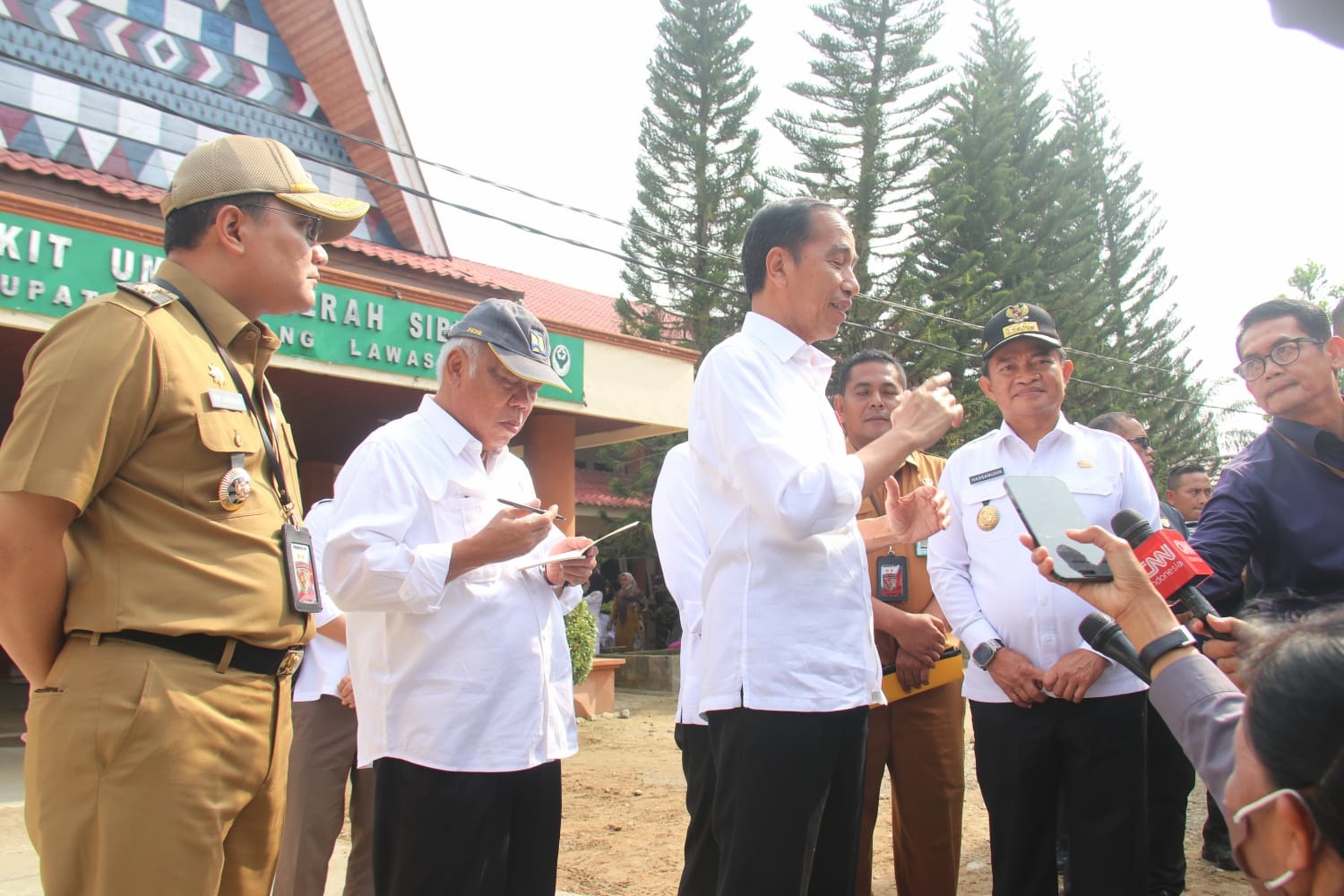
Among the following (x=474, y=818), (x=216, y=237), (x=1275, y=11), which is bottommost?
(x=474, y=818)

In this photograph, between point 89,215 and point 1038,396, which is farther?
point 89,215

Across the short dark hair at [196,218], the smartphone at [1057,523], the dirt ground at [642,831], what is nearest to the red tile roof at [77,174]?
the dirt ground at [642,831]

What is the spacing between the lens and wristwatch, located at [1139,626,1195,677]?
148 cm

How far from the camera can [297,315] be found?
28.3 feet

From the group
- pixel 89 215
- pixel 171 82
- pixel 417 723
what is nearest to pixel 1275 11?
pixel 417 723

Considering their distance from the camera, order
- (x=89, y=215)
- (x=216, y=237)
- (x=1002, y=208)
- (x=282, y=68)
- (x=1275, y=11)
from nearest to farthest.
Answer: (x=1275, y=11)
(x=216, y=237)
(x=89, y=215)
(x=282, y=68)
(x=1002, y=208)

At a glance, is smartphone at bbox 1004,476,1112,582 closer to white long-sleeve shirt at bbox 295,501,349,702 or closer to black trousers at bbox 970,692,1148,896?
black trousers at bbox 970,692,1148,896

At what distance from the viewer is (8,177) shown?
8.35 metres

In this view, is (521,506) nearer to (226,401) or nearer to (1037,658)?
(226,401)

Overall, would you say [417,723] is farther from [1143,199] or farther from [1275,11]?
[1143,199]

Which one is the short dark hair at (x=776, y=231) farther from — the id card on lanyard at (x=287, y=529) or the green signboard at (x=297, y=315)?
the green signboard at (x=297, y=315)

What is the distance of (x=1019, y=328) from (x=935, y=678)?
3.92 ft

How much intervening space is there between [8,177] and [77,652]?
8.54 meters

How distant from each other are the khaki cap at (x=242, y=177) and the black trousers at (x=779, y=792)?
1410mm
